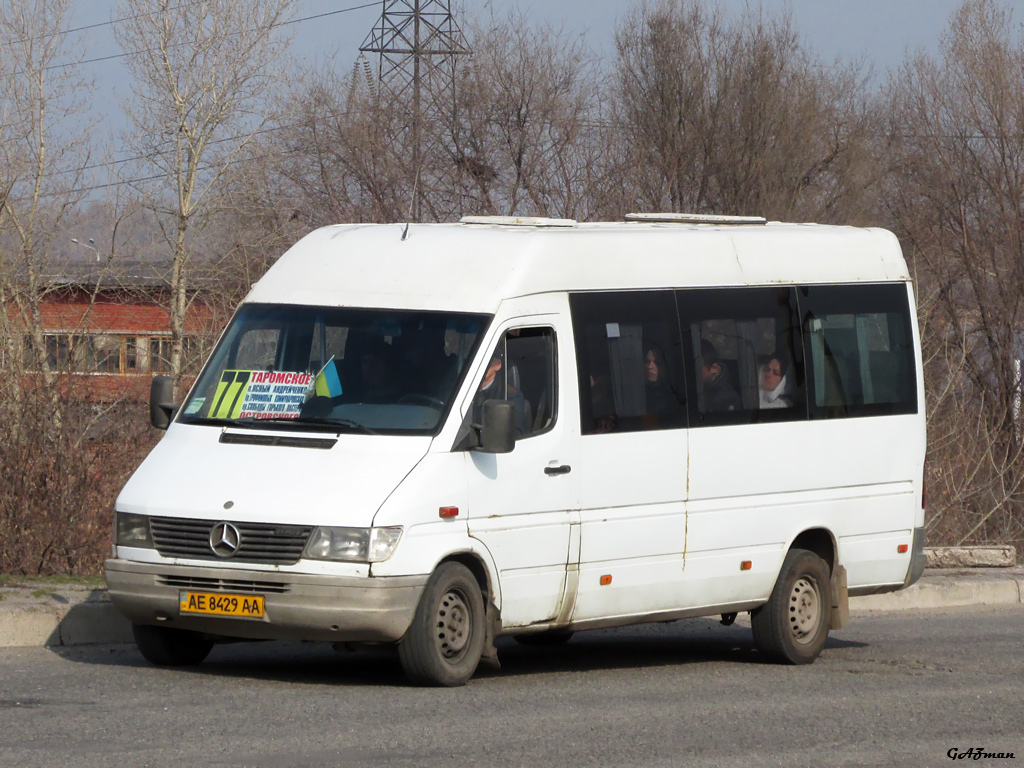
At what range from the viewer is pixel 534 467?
8.80 m

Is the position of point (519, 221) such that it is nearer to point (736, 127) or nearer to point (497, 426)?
point (497, 426)

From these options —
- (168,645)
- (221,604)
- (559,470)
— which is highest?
(559,470)

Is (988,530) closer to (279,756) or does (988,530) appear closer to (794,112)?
(794,112)

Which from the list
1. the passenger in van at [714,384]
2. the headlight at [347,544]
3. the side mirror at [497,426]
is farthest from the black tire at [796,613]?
the headlight at [347,544]

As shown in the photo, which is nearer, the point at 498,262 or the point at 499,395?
the point at 499,395

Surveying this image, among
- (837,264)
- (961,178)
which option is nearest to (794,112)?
(961,178)

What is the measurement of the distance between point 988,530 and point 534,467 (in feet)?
46.4

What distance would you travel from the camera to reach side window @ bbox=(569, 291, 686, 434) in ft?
30.3

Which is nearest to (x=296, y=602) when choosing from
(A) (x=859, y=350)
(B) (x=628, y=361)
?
(B) (x=628, y=361)

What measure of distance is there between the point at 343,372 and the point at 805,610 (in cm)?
382

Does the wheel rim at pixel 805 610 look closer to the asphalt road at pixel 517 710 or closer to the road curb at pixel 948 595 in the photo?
the asphalt road at pixel 517 710

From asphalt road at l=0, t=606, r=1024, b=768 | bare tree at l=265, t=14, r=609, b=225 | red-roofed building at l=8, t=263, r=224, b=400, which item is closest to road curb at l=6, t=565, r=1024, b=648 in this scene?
asphalt road at l=0, t=606, r=1024, b=768

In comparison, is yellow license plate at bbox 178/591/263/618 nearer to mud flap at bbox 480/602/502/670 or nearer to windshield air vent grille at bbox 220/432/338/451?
windshield air vent grille at bbox 220/432/338/451

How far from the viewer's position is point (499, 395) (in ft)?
28.6
